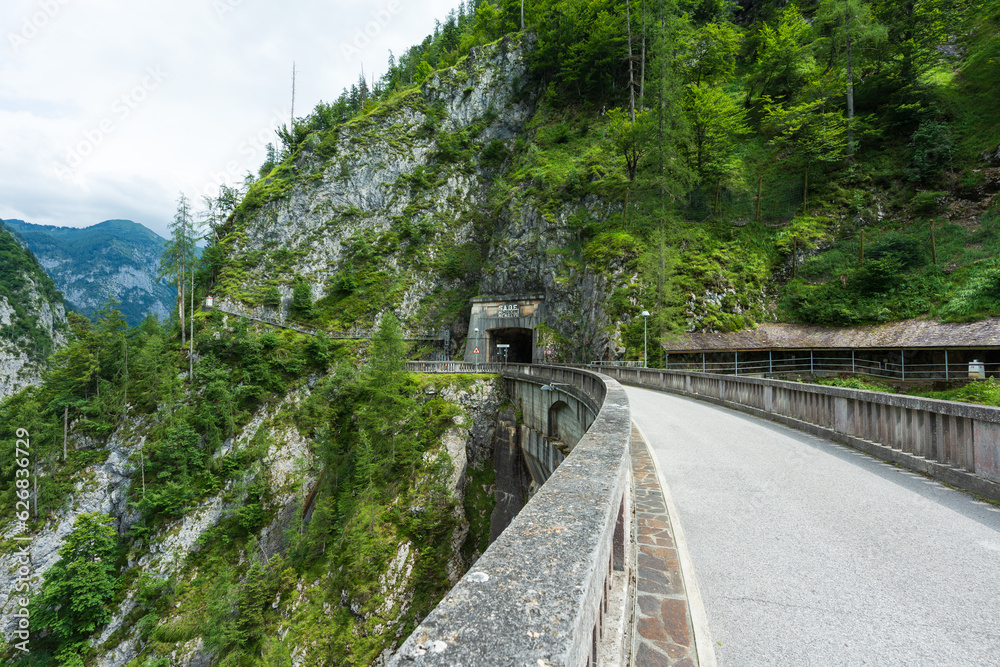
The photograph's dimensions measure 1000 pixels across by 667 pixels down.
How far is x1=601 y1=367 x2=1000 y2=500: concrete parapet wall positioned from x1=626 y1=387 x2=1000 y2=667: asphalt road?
39cm

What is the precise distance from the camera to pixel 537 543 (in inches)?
61.6

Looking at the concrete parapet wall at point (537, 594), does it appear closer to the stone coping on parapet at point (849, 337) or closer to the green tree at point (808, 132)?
the stone coping on parapet at point (849, 337)

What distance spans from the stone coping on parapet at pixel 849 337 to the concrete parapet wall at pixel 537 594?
25166 mm

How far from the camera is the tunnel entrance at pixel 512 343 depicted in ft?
117

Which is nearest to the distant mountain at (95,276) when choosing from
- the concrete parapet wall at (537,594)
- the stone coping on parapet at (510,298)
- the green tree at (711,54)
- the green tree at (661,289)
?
the stone coping on parapet at (510,298)

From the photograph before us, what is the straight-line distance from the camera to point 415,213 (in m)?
44.9

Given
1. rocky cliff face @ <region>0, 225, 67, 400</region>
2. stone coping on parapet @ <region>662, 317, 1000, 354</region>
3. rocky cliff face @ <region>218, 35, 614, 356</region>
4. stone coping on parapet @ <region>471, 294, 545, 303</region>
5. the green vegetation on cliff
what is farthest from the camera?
rocky cliff face @ <region>0, 225, 67, 400</region>

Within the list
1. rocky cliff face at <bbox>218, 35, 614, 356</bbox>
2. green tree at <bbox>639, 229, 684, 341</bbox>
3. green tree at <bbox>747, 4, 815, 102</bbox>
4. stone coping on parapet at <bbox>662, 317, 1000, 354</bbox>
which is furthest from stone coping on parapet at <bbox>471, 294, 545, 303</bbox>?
green tree at <bbox>747, 4, 815, 102</bbox>

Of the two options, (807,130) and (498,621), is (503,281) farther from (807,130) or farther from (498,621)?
(498,621)

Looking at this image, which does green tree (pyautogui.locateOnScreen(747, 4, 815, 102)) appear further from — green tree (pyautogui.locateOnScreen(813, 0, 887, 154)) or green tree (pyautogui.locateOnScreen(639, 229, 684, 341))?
green tree (pyautogui.locateOnScreen(639, 229, 684, 341))

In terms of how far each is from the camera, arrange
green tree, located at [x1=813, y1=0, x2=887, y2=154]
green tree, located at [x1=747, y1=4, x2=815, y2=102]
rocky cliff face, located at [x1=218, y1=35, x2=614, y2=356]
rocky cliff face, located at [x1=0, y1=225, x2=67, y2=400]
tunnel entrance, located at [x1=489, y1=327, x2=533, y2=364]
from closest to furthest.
Result: 1. green tree, located at [x1=813, y1=0, x2=887, y2=154]
2. tunnel entrance, located at [x1=489, y1=327, x2=533, y2=364]
3. green tree, located at [x1=747, y1=4, x2=815, y2=102]
4. rocky cliff face, located at [x1=218, y1=35, x2=614, y2=356]
5. rocky cliff face, located at [x1=0, y1=225, x2=67, y2=400]

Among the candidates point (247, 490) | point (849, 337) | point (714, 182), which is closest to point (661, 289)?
point (849, 337)

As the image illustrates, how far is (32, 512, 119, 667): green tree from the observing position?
852 inches

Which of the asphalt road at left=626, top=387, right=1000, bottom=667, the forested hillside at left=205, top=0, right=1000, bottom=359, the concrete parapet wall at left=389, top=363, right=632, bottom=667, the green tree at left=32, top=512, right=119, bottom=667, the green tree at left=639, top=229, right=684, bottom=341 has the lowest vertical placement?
the green tree at left=32, top=512, right=119, bottom=667
